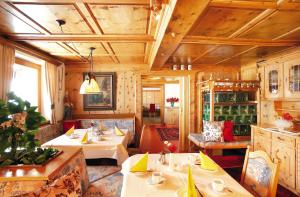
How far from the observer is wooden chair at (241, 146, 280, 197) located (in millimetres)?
1468

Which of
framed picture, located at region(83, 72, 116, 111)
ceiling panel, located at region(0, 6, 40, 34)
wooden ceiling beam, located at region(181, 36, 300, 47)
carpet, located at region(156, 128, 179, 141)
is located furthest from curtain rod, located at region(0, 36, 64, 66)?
carpet, located at region(156, 128, 179, 141)

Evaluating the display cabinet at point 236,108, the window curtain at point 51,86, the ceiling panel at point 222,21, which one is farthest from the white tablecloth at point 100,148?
the display cabinet at point 236,108

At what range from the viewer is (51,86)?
4406 millimetres

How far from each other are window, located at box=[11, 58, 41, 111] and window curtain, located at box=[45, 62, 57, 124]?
8.3 inches

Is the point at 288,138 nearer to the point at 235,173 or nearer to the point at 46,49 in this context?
the point at 235,173

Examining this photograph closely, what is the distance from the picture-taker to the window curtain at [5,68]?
9.51 feet

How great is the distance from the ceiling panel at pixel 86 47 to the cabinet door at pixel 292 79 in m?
3.57

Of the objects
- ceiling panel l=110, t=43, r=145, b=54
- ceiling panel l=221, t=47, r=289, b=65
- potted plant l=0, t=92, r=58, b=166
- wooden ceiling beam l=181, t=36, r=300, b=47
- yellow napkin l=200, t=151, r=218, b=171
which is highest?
ceiling panel l=110, t=43, r=145, b=54

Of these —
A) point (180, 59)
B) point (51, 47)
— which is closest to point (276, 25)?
point (180, 59)

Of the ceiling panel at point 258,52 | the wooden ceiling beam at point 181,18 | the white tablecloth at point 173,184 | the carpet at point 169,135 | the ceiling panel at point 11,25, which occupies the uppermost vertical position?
the ceiling panel at point 11,25

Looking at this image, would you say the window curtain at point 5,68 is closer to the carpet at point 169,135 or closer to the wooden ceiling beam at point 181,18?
the wooden ceiling beam at point 181,18

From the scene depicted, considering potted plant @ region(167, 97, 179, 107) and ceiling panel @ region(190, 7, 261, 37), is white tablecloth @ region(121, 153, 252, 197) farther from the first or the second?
potted plant @ region(167, 97, 179, 107)

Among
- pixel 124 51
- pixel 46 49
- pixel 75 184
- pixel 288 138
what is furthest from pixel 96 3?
pixel 288 138

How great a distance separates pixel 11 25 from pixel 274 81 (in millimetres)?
4763
